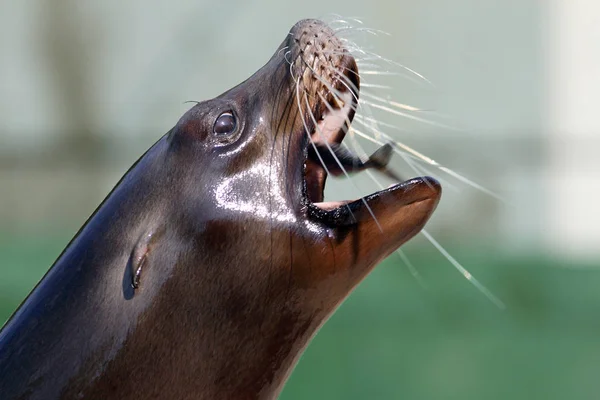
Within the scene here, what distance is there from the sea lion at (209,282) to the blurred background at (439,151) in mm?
4714

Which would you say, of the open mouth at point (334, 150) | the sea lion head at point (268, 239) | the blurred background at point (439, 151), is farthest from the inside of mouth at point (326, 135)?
the blurred background at point (439, 151)

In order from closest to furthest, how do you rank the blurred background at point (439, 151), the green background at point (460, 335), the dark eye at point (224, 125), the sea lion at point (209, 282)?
the sea lion at point (209, 282) < the dark eye at point (224, 125) < the green background at point (460, 335) < the blurred background at point (439, 151)

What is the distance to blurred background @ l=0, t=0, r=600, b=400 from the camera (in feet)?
23.1

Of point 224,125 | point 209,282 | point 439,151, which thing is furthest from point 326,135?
point 439,151

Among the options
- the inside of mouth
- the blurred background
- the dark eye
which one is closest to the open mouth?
the inside of mouth

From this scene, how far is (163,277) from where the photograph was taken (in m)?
2.11

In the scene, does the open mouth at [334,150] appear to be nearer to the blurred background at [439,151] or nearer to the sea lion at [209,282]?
the sea lion at [209,282]

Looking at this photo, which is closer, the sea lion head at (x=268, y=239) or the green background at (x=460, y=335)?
the sea lion head at (x=268, y=239)

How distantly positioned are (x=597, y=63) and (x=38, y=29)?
400 centimetres

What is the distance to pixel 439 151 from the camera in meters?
7.47

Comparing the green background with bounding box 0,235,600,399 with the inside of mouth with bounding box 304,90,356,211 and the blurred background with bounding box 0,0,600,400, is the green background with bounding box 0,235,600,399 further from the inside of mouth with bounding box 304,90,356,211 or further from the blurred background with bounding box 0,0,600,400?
the inside of mouth with bounding box 304,90,356,211

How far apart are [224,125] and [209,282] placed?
330 mm

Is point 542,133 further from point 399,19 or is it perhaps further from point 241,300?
point 241,300

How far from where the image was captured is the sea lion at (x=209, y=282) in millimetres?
2090
